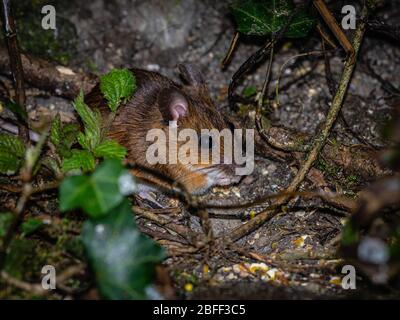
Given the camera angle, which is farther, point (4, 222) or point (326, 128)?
point (326, 128)

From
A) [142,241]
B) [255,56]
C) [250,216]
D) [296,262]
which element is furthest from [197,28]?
[142,241]

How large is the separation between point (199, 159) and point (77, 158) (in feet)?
3.48

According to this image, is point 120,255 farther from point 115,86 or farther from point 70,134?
point 115,86

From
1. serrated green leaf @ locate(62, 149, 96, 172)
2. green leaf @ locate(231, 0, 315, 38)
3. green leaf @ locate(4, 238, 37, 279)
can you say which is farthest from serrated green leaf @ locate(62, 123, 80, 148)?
green leaf @ locate(231, 0, 315, 38)

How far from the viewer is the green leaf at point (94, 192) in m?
2.48

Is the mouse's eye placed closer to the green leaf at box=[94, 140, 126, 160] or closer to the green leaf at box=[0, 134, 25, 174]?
the green leaf at box=[94, 140, 126, 160]

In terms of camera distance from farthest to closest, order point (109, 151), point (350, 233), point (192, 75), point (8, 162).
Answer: point (192, 75)
point (109, 151)
point (8, 162)
point (350, 233)

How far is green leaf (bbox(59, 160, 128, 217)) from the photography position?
8.14ft

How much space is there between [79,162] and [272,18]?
191cm

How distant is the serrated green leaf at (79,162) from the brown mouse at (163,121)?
29.0 inches

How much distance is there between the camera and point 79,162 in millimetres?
3248

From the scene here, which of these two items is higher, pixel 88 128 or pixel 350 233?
pixel 88 128

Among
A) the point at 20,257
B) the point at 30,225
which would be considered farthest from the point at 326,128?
the point at 20,257

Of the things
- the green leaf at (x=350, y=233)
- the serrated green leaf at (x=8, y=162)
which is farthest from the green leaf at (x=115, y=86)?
the green leaf at (x=350, y=233)
